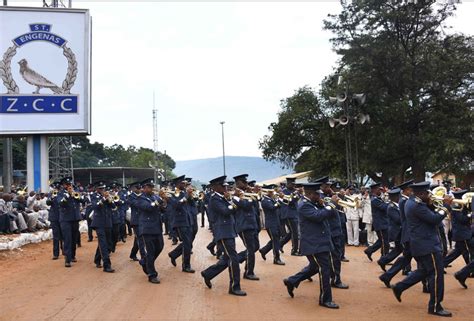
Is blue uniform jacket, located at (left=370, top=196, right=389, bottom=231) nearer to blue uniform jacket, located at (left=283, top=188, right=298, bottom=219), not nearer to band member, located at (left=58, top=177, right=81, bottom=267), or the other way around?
blue uniform jacket, located at (left=283, top=188, right=298, bottom=219)

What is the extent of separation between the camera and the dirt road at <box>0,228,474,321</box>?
7.42m

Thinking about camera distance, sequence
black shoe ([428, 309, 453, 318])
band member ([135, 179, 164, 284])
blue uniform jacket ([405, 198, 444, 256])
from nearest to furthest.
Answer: black shoe ([428, 309, 453, 318]) < blue uniform jacket ([405, 198, 444, 256]) < band member ([135, 179, 164, 284])

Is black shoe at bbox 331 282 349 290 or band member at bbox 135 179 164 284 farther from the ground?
band member at bbox 135 179 164 284

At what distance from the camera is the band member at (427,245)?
23.8ft

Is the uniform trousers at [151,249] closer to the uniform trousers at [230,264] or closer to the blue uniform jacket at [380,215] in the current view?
the uniform trousers at [230,264]

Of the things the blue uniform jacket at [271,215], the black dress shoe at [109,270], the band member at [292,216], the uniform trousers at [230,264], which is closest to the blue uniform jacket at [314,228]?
the uniform trousers at [230,264]

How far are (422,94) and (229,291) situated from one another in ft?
72.0

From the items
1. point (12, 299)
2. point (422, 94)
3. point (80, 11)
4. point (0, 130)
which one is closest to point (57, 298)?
point (12, 299)

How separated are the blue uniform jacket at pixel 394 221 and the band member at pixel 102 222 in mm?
6004

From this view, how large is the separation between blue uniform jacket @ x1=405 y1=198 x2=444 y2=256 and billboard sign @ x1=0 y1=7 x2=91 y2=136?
17192 mm

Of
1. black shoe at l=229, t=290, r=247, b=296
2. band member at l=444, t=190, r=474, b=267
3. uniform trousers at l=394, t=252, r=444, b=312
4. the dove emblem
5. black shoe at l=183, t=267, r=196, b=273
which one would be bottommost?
black shoe at l=229, t=290, r=247, b=296

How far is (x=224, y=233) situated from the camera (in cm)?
882

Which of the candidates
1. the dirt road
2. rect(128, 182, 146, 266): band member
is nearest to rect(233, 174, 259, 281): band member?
the dirt road

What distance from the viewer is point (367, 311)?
758cm
